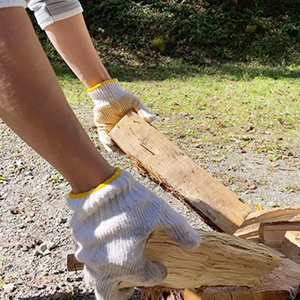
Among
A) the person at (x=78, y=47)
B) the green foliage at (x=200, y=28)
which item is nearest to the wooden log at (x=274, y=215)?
the person at (x=78, y=47)

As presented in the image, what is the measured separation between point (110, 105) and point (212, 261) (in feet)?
3.08

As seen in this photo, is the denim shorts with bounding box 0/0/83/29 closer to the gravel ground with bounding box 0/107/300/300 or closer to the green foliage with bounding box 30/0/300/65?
the gravel ground with bounding box 0/107/300/300

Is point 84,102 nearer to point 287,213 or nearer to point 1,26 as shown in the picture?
point 287,213

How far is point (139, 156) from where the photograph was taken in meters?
2.26

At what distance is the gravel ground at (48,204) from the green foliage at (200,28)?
4.47 metres

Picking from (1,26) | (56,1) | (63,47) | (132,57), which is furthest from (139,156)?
(132,57)

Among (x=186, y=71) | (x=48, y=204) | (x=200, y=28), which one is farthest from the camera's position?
(x=200, y=28)

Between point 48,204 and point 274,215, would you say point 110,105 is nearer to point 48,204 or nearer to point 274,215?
point 274,215

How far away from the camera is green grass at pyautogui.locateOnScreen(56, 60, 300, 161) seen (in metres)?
4.19

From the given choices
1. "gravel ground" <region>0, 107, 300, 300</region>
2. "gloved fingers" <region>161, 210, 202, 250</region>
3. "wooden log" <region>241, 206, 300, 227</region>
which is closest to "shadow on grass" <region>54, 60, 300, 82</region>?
"gravel ground" <region>0, 107, 300, 300</region>

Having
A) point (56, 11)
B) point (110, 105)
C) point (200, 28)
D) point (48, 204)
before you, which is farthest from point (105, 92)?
point (200, 28)

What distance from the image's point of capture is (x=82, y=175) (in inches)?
47.5

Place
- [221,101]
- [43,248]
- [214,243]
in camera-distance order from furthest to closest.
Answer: [221,101]
[43,248]
[214,243]

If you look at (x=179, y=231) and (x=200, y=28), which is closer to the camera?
(x=179, y=231)
